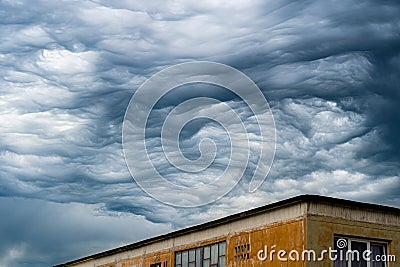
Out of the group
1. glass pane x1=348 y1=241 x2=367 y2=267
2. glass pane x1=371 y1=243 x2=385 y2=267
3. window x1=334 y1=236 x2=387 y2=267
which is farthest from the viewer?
glass pane x1=371 y1=243 x2=385 y2=267

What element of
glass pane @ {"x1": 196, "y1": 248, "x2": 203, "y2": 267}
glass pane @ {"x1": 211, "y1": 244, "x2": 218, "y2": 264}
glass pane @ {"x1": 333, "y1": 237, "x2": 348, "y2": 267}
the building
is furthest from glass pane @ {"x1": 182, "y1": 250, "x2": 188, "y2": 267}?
glass pane @ {"x1": 333, "y1": 237, "x2": 348, "y2": 267}

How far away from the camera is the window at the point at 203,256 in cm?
2662

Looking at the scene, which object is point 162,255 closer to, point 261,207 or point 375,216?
point 261,207

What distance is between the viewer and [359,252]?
23.2m

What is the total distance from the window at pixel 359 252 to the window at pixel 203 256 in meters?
5.32

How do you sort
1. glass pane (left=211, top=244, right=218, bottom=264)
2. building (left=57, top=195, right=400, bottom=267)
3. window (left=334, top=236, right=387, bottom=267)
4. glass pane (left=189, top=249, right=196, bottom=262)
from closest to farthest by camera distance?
1. building (left=57, top=195, right=400, bottom=267)
2. window (left=334, top=236, right=387, bottom=267)
3. glass pane (left=211, top=244, right=218, bottom=264)
4. glass pane (left=189, top=249, right=196, bottom=262)

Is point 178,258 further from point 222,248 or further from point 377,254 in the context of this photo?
point 377,254

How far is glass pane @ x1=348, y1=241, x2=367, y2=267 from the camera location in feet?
75.4

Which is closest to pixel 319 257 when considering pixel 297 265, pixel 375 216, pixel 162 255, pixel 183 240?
pixel 297 265

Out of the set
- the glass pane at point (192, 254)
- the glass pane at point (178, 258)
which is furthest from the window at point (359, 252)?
the glass pane at point (178, 258)

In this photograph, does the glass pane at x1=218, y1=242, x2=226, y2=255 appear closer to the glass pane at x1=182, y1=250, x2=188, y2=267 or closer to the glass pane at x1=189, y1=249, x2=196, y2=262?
the glass pane at x1=189, y1=249, x2=196, y2=262

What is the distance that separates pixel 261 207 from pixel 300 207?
80.0 inches

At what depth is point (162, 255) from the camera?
101 ft

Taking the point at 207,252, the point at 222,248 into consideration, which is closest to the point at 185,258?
the point at 207,252
